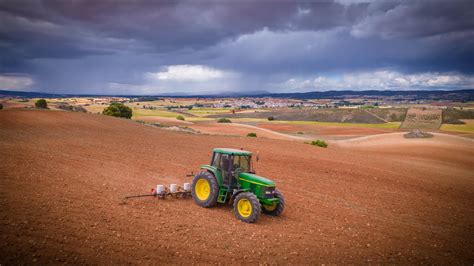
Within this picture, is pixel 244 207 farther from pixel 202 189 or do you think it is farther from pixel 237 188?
pixel 202 189

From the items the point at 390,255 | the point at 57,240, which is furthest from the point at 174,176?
the point at 390,255

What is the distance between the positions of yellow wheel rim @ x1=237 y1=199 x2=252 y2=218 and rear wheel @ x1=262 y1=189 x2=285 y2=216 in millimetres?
1251

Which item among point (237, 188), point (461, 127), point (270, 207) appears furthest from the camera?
point (461, 127)

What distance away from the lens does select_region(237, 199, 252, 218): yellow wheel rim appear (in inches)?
449

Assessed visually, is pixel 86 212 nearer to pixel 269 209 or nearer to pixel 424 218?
pixel 269 209

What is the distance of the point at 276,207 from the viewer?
483 inches

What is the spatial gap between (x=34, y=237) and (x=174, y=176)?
883 cm

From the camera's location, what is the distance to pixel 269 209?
40.8 ft

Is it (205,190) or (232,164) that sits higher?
(232,164)

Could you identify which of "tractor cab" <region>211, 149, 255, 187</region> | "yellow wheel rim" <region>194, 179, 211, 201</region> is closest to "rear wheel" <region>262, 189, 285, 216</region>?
"tractor cab" <region>211, 149, 255, 187</region>

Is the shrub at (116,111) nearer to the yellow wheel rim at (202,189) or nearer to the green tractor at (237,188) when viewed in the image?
the yellow wheel rim at (202,189)

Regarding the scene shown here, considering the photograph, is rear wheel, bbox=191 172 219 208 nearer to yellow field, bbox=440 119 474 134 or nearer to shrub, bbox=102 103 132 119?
shrub, bbox=102 103 132 119

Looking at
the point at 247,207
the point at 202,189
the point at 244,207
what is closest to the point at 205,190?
the point at 202,189

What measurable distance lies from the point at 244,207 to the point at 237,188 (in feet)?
2.95
